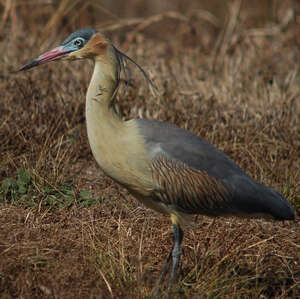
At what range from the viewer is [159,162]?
3342mm

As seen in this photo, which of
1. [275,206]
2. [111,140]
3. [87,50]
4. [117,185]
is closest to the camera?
[111,140]

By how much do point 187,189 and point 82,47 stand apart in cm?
Result: 110

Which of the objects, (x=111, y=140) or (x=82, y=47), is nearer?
(x=111, y=140)

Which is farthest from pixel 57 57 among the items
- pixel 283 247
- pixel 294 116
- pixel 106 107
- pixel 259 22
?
pixel 259 22

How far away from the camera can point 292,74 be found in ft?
22.3

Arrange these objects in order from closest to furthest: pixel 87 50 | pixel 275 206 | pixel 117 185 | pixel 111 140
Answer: pixel 111 140 → pixel 87 50 → pixel 275 206 → pixel 117 185

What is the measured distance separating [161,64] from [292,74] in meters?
1.60

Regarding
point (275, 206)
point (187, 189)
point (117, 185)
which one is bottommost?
point (117, 185)

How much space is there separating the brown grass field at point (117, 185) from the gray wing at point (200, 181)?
27cm

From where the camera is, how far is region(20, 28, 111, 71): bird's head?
3.46 metres

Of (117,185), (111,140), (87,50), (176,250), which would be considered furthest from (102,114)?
(117,185)

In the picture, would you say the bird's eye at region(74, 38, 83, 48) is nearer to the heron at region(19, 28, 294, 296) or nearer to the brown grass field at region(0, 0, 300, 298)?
the heron at region(19, 28, 294, 296)

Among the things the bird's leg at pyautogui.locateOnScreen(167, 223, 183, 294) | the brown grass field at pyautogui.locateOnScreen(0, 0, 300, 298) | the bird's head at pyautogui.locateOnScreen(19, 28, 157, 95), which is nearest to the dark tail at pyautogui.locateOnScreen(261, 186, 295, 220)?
the brown grass field at pyautogui.locateOnScreen(0, 0, 300, 298)

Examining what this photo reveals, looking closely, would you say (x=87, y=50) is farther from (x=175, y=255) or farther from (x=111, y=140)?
(x=175, y=255)
